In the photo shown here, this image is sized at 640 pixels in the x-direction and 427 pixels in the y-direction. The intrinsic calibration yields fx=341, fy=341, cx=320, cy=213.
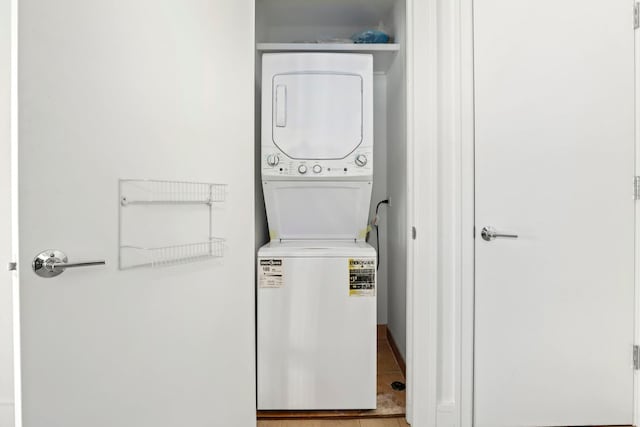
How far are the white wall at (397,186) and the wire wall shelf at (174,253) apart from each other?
1065 millimetres

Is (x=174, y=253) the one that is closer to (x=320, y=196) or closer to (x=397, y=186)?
(x=320, y=196)

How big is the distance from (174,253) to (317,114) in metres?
1.15

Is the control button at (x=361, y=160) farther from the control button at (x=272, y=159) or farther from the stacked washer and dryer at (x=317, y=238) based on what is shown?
the control button at (x=272, y=159)

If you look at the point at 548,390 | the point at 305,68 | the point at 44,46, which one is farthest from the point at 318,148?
the point at 548,390

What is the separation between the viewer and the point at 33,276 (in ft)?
2.59

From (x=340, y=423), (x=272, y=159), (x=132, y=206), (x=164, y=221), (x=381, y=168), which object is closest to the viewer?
(x=132, y=206)

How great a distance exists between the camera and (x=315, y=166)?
6.39ft

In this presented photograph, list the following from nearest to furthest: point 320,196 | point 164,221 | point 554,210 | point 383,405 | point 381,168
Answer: point 164,221
point 554,210
point 383,405
point 320,196
point 381,168

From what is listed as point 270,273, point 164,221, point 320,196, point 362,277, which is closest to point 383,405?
point 362,277

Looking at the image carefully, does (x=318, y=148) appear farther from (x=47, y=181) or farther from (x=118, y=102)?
(x=47, y=181)

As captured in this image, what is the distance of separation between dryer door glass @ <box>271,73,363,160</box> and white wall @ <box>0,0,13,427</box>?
112 centimetres

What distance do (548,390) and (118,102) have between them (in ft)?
6.65

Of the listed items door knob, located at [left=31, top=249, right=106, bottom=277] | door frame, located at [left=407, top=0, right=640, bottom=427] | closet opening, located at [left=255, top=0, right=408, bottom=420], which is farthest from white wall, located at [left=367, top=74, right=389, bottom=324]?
door knob, located at [left=31, top=249, right=106, bottom=277]

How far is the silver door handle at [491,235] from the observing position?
1498mm
